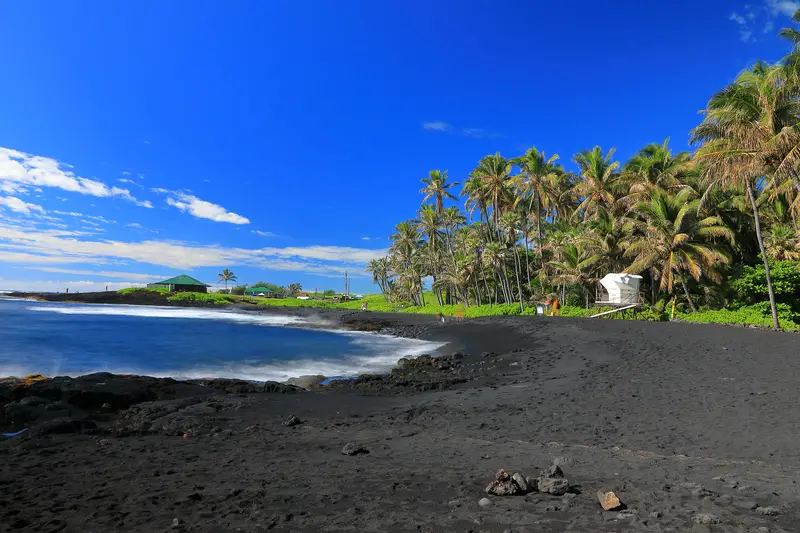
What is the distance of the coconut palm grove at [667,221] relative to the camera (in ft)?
64.6

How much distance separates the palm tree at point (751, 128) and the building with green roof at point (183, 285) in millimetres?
116465

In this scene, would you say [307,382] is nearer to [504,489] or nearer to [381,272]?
[504,489]

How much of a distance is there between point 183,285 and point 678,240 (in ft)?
376

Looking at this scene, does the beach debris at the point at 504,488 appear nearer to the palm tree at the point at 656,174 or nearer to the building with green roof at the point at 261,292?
the palm tree at the point at 656,174

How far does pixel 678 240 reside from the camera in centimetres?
2753

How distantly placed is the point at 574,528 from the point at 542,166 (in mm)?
39027

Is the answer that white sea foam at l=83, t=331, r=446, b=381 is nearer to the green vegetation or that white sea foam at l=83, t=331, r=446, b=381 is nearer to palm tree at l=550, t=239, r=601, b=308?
palm tree at l=550, t=239, r=601, b=308

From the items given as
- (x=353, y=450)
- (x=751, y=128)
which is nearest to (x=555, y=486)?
(x=353, y=450)

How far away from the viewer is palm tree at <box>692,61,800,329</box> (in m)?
18.6

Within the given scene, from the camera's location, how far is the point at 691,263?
26797mm

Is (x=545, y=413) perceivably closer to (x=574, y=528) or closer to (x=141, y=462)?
(x=574, y=528)

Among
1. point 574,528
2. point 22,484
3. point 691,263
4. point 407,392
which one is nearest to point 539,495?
point 574,528

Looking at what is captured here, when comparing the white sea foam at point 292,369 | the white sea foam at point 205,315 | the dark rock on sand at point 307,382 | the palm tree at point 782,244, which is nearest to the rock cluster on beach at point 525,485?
the dark rock on sand at point 307,382

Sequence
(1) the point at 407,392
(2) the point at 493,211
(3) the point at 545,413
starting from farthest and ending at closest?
1. (2) the point at 493,211
2. (1) the point at 407,392
3. (3) the point at 545,413
